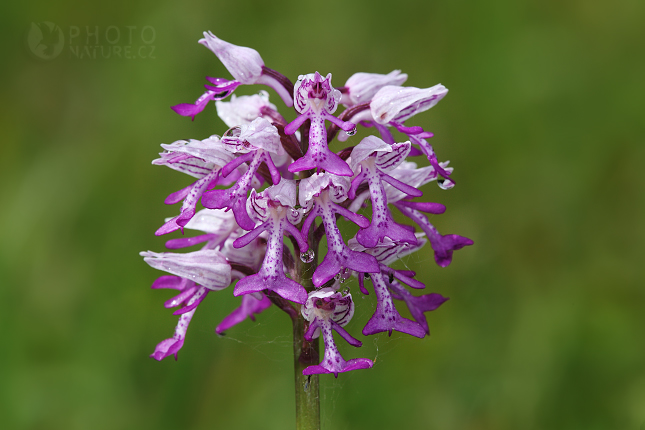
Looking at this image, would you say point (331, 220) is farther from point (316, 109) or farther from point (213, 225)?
point (213, 225)

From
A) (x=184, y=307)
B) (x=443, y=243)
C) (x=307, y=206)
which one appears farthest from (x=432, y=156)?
(x=184, y=307)

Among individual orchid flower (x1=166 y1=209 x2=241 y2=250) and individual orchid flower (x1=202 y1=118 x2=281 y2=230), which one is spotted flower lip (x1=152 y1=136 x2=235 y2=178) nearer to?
individual orchid flower (x1=202 y1=118 x2=281 y2=230)

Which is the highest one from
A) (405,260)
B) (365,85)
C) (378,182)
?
(365,85)

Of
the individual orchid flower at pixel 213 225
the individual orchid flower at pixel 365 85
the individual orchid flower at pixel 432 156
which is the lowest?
the individual orchid flower at pixel 213 225

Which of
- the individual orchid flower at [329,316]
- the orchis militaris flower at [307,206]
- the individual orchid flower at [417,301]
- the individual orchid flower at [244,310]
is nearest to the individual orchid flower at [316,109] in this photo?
the orchis militaris flower at [307,206]

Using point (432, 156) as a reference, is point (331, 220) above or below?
below

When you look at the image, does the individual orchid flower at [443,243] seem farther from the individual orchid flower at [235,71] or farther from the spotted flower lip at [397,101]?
the individual orchid flower at [235,71]
